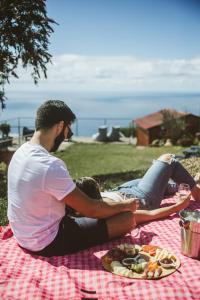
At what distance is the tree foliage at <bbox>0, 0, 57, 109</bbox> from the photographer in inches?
476

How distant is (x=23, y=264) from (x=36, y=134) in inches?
48.7

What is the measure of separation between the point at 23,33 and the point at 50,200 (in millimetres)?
10085

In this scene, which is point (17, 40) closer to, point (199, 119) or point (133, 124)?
point (199, 119)

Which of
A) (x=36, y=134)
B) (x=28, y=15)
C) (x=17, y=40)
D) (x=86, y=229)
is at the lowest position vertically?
(x=86, y=229)

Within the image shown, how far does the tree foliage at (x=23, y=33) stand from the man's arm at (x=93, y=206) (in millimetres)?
9814

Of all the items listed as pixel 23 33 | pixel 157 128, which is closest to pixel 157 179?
pixel 23 33

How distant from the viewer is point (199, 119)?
91.8 feet

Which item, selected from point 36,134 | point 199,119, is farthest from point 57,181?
point 199,119

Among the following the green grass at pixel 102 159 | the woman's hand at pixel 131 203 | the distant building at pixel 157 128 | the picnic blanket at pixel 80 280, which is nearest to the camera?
the picnic blanket at pixel 80 280

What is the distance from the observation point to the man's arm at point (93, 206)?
11.4ft

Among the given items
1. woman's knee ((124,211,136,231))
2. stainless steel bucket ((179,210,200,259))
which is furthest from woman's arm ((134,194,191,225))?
stainless steel bucket ((179,210,200,259))

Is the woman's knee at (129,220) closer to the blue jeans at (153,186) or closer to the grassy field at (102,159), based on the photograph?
the blue jeans at (153,186)

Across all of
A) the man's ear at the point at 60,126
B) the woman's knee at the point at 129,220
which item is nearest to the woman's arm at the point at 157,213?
the woman's knee at the point at 129,220

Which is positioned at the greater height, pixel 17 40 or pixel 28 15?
pixel 28 15
